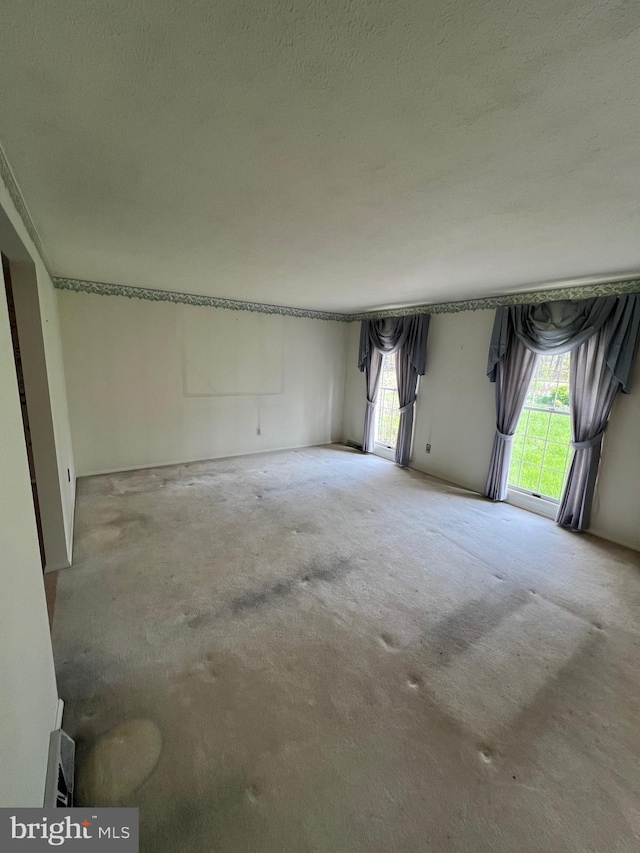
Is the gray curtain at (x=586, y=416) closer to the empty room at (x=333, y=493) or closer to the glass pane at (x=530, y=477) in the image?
the empty room at (x=333, y=493)

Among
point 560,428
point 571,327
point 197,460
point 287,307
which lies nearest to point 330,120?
point 571,327

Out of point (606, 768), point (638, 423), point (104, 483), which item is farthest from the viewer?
point (104, 483)

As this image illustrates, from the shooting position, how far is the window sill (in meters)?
3.65

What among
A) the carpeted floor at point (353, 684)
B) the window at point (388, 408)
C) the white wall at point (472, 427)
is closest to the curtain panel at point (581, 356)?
the white wall at point (472, 427)

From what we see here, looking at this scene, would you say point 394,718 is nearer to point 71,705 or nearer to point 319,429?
point 71,705

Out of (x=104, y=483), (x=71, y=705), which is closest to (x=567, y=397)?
(x=71, y=705)

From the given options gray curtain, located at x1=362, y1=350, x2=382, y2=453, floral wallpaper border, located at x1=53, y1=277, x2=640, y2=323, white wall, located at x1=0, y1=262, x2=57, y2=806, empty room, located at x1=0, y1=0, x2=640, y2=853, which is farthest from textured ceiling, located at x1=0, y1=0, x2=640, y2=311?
gray curtain, located at x1=362, y1=350, x2=382, y2=453

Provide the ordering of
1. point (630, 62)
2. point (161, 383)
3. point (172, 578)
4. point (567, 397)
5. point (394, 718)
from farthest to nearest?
point (161, 383), point (567, 397), point (172, 578), point (394, 718), point (630, 62)

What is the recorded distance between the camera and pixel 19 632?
1006mm

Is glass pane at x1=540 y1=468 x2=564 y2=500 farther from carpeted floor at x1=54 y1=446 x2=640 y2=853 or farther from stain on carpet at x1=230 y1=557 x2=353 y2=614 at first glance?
stain on carpet at x1=230 y1=557 x2=353 y2=614

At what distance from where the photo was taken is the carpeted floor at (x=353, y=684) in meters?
1.22

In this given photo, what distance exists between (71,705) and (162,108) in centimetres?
238

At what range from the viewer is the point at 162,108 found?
1.03 meters

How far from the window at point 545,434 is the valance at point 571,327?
0.90 feet
